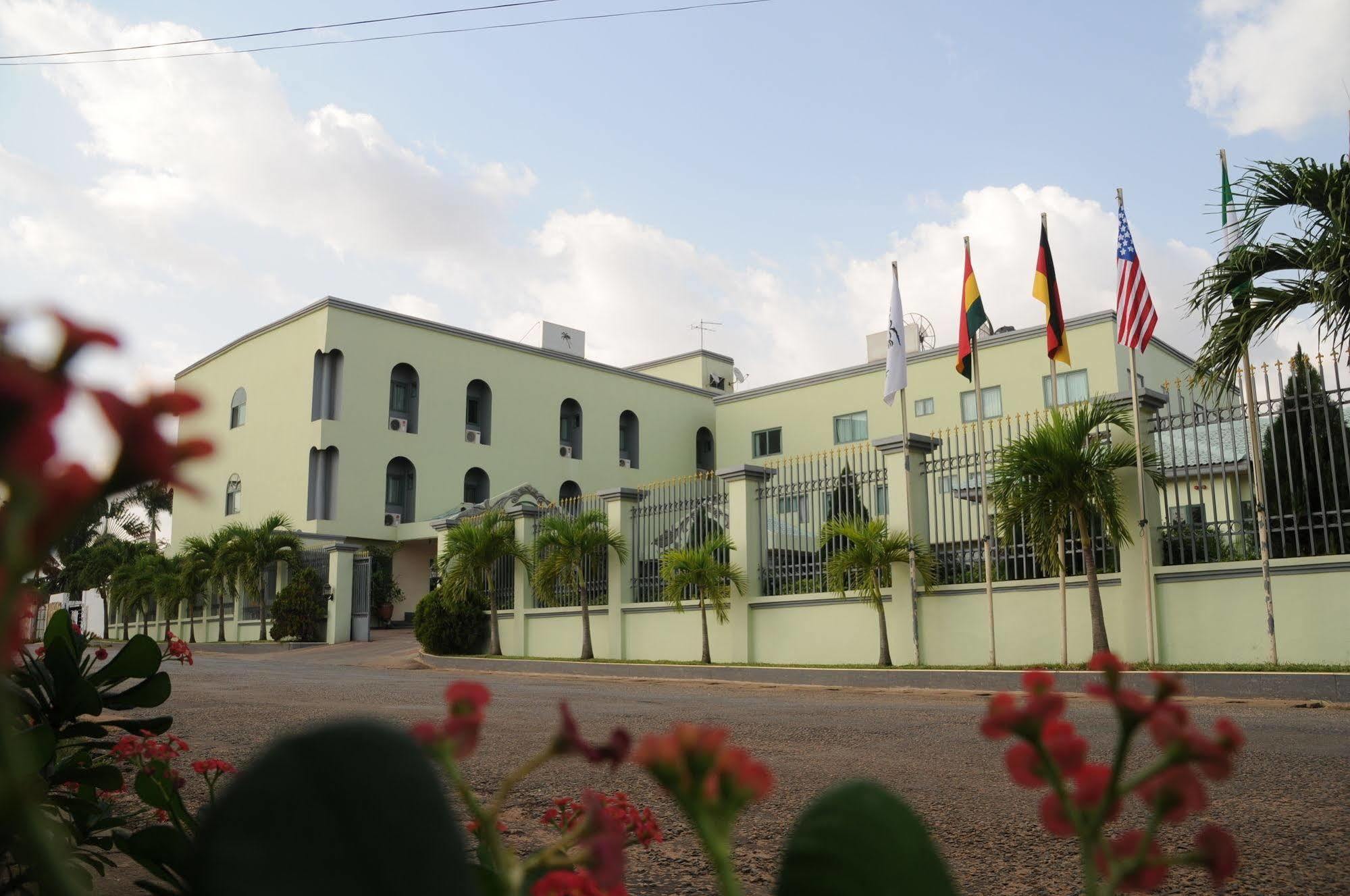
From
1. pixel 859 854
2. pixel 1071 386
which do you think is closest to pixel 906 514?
pixel 859 854

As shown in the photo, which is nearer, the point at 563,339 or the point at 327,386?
the point at 327,386

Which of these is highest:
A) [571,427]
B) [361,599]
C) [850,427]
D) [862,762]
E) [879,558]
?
[571,427]

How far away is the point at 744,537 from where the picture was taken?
1770 centimetres

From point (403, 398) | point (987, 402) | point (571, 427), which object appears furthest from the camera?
point (571, 427)

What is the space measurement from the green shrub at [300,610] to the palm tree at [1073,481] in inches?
819

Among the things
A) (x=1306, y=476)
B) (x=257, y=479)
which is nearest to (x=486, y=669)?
(x=1306, y=476)

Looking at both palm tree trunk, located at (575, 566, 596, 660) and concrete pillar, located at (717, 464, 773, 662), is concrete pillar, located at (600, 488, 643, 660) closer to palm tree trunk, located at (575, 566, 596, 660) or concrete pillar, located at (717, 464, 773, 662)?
palm tree trunk, located at (575, 566, 596, 660)

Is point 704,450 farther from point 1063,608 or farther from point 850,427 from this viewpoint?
point 1063,608

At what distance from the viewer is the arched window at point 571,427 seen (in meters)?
41.0

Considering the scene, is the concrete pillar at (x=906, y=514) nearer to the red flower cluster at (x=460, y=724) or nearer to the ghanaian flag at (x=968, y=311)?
the ghanaian flag at (x=968, y=311)

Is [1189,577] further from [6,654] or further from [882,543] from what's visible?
[6,654]

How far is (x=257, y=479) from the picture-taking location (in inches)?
1457

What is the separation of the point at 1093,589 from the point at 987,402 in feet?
69.7

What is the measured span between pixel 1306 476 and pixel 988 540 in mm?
3765
